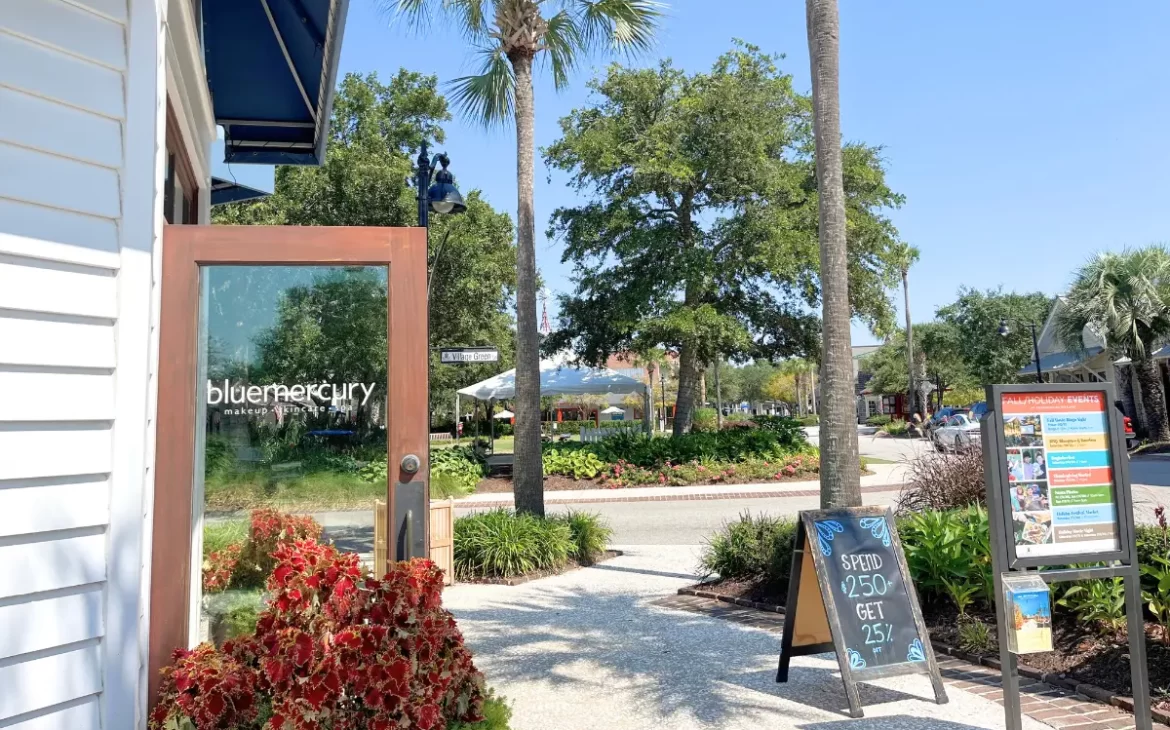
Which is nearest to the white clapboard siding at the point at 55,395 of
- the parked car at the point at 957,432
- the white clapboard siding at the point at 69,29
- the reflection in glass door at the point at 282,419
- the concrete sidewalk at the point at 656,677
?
the reflection in glass door at the point at 282,419

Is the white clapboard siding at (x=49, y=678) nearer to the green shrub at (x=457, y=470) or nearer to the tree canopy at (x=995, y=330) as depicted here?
the green shrub at (x=457, y=470)

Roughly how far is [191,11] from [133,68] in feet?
4.88

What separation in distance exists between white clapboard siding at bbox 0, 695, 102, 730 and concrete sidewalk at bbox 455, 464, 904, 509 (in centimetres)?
1357

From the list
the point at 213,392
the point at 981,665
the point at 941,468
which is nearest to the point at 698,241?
the point at 941,468

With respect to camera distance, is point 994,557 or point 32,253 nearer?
point 32,253

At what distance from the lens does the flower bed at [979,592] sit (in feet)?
15.6

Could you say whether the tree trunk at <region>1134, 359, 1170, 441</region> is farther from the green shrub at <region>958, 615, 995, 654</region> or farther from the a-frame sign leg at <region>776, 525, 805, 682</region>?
the a-frame sign leg at <region>776, 525, 805, 682</region>

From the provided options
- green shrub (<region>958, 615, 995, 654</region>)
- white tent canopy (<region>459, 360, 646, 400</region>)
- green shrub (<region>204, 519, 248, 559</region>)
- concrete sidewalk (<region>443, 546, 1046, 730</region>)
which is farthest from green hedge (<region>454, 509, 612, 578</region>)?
white tent canopy (<region>459, 360, 646, 400</region>)

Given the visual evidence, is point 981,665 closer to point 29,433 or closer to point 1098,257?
point 29,433

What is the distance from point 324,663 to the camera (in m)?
2.76

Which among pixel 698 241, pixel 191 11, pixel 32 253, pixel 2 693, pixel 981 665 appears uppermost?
pixel 698 241

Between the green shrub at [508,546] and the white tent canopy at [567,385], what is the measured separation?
11345mm

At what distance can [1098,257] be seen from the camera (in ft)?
82.0

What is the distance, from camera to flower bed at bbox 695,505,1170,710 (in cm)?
476
